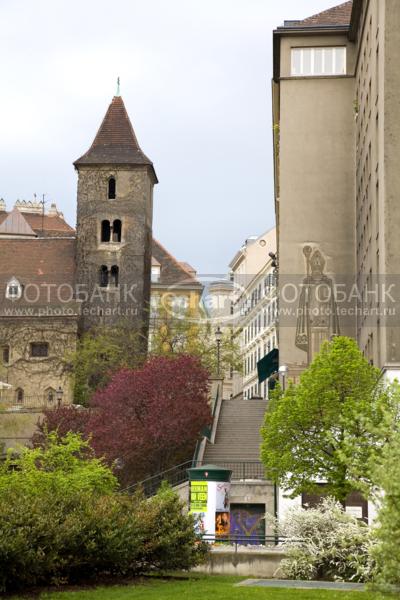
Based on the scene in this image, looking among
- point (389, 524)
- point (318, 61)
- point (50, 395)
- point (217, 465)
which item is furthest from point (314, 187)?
point (389, 524)

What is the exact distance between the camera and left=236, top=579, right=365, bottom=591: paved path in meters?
24.0

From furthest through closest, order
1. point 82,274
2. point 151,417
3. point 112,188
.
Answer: point 112,188 < point 82,274 < point 151,417

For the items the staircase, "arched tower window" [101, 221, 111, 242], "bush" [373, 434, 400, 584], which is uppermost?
"arched tower window" [101, 221, 111, 242]

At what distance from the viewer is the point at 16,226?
11281cm

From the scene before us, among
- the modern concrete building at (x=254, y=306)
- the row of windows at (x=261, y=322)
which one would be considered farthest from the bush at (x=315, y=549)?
the row of windows at (x=261, y=322)

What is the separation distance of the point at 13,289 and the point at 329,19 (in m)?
34.0

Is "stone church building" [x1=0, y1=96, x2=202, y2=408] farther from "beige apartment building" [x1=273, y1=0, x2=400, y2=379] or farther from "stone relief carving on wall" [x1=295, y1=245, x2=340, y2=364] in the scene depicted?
"stone relief carving on wall" [x1=295, y1=245, x2=340, y2=364]

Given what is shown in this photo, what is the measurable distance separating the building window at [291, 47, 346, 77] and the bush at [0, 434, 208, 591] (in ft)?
113

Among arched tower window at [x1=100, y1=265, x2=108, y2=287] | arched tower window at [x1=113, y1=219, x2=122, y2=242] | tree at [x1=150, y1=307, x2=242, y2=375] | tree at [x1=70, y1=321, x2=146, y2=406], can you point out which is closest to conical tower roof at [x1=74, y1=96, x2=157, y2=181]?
arched tower window at [x1=113, y1=219, x2=122, y2=242]

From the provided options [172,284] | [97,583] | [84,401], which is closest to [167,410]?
[84,401]

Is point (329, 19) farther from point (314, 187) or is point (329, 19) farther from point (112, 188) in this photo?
point (112, 188)

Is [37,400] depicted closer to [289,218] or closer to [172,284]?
[289,218]

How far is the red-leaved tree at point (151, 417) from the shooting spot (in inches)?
2099

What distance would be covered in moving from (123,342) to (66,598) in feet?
194
